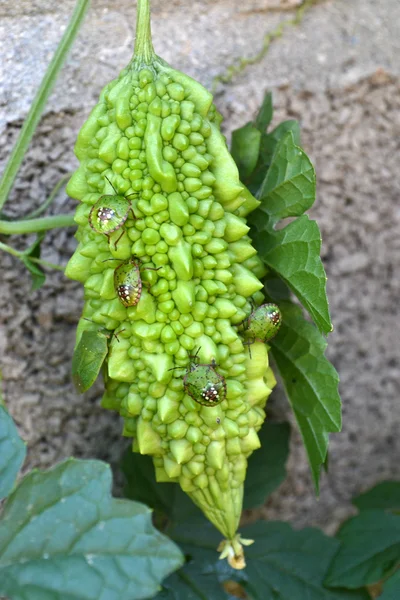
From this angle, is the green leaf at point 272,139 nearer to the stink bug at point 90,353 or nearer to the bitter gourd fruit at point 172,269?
the bitter gourd fruit at point 172,269

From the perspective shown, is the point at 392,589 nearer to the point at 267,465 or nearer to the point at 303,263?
the point at 267,465

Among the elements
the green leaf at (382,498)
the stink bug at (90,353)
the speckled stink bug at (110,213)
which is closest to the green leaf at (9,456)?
the stink bug at (90,353)

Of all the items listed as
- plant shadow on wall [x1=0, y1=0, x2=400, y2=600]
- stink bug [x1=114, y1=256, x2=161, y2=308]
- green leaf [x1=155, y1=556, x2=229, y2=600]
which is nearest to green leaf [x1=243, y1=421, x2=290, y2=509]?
plant shadow on wall [x1=0, y1=0, x2=400, y2=600]

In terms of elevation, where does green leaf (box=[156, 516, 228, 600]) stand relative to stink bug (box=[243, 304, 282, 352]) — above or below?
below

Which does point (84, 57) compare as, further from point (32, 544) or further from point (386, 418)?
Answer: point (386, 418)

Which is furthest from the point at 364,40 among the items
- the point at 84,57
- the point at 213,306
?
the point at 213,306

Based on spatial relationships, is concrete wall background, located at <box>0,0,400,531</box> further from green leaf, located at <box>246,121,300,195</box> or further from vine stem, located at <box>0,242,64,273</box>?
green leaf, located at <box>246,121,300,195</box>

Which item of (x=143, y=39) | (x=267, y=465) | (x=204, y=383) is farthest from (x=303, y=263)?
(x=267, y=465)
